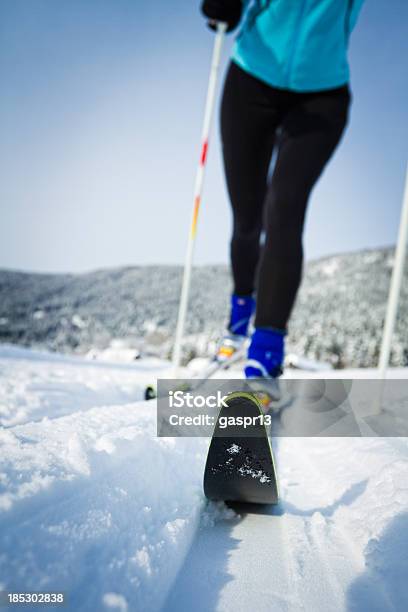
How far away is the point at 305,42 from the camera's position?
1.30m

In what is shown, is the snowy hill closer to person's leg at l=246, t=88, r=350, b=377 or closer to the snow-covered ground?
person's leg at l=246, t=88, r=350, b=377

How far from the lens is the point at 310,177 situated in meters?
1.29

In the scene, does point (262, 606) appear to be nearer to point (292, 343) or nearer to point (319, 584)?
point (319, 584)

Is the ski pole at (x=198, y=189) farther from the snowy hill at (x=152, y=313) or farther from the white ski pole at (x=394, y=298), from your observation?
the snowy hill at (x=152, y=313)

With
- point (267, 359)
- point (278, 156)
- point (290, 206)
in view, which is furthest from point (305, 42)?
point (267, 359)

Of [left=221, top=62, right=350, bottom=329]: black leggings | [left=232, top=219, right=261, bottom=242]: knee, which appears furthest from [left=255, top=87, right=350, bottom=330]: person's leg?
[left=232, top=219, right=261, bottom=242]: knee

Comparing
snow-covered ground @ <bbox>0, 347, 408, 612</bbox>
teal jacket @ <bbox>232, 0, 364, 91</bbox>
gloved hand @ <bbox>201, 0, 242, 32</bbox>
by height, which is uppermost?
gloved hand @ <bbox>201, 0, 242, 32</bbox>

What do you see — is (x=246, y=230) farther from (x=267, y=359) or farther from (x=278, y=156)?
(x=267, y=359)

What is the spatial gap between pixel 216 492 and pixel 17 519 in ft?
1.25

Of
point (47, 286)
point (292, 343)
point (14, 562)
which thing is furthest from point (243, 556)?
point (47, 286)

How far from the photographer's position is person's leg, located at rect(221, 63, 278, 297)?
146cm

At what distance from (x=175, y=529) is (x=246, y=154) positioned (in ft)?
→ 4.77

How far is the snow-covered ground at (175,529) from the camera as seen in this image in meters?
0.40

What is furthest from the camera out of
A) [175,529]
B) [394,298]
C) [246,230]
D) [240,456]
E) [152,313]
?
[152,313]
